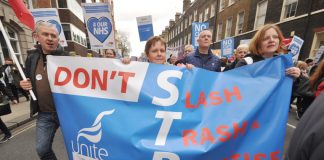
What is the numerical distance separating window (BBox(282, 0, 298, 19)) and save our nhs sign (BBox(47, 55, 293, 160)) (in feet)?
39.6

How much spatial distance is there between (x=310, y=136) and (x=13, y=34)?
1231 centimetres

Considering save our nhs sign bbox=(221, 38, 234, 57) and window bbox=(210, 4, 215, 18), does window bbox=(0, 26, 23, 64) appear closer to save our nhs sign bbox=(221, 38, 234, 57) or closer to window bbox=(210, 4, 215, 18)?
save our nhs sign bbox=(221, 38, 234, 57)

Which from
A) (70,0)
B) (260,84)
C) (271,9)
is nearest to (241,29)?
(271,9)

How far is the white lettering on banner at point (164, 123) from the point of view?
156cm

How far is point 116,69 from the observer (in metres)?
1.81

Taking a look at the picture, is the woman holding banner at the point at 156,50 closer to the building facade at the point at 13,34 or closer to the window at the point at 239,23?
the building facade at the point at 13,34

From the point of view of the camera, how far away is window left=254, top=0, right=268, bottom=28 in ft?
44.2

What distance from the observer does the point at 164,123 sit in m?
1.60

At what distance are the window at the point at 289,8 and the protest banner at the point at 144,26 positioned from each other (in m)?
9.36

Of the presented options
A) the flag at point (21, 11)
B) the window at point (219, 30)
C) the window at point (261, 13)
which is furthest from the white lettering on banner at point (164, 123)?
the window at point (219, 30)

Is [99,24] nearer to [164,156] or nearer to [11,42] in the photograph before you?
[164,156]

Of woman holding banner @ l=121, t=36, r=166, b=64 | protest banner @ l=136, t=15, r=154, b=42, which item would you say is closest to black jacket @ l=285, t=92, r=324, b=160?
woman holding banner @ l=121, t=36, r=166, b=64

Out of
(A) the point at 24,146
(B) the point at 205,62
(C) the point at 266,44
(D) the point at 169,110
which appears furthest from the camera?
(A) the point at 24,146

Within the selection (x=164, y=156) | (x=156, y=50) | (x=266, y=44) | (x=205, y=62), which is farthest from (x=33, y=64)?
(x=266, y=44)
